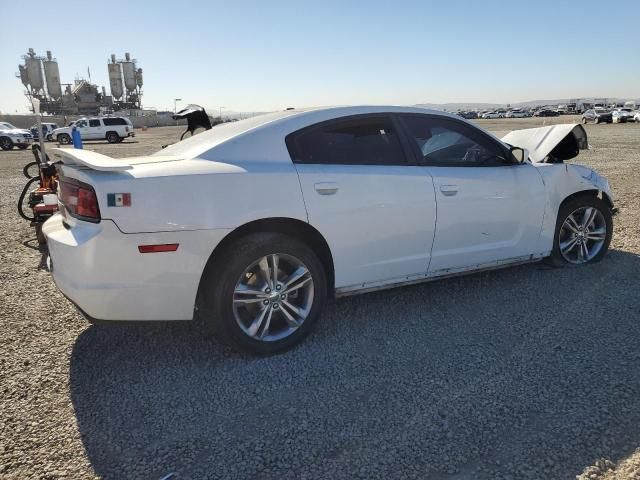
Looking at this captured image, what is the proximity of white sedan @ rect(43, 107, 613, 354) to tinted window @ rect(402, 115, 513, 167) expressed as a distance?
11 mm

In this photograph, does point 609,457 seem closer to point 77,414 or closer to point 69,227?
point 77,414

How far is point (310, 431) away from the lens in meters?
2.50

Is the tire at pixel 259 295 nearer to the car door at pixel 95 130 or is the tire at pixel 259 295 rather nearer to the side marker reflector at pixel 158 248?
the side marker reflector at pixel 158 248

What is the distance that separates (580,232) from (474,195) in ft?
5.64

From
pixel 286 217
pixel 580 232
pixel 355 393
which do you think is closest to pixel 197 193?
pixel 286 217

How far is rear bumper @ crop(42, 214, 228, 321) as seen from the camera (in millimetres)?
2797

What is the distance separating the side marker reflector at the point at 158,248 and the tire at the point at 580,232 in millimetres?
3594

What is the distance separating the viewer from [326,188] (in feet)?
10.8

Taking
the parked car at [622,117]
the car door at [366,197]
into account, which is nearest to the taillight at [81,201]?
the car door at [366,197]

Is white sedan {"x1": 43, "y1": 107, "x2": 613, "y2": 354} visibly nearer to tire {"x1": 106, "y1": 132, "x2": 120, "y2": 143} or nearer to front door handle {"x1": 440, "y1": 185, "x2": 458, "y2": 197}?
front door handle {"x1": 440, "y1": 185, "x2": 458, "y2": 197}

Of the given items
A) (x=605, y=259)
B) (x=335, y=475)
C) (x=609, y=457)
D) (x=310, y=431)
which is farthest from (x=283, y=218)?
(x=605, y=259)

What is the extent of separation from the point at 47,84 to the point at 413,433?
4104 inches

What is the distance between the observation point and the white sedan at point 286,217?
2.85 metres

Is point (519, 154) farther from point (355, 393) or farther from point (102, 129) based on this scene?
point (102, 129)
